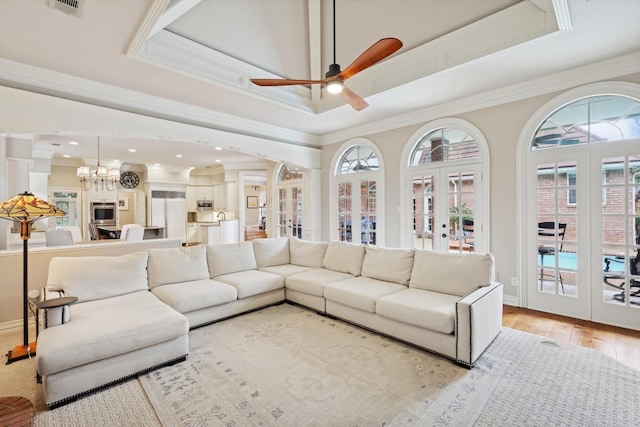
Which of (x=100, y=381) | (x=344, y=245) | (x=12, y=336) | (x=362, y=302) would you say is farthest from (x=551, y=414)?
(x=12, y=336)

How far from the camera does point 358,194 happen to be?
19.9ft

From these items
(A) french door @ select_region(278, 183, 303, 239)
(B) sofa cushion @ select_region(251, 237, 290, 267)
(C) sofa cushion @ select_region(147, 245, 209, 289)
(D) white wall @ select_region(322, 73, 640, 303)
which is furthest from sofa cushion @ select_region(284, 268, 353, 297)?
(A) french door @ select_region(278, 183, 303, 239)

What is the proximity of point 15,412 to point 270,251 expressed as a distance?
3332mm

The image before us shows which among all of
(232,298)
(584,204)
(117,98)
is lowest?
(232,298)

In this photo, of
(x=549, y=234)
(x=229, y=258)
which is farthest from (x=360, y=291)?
(x=549, y=234)

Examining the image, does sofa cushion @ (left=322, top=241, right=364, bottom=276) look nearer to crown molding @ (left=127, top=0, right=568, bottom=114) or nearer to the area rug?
the area rug

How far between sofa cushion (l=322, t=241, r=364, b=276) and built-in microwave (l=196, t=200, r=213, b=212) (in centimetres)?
760

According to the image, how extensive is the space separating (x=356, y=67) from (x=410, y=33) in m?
1.51

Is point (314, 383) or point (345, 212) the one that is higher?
point (345, 212)

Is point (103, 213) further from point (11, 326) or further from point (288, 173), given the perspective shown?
point (11, 326)

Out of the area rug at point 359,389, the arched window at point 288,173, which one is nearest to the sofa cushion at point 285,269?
the area rug at point 359,389

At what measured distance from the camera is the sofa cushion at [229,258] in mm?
4016

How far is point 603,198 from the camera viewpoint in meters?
3.47

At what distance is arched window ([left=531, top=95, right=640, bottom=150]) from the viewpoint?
3.36 metres
